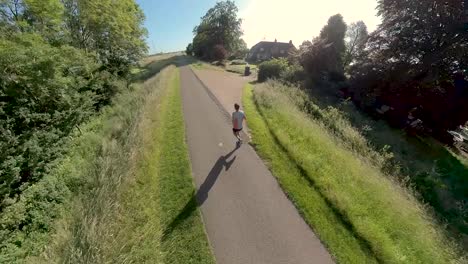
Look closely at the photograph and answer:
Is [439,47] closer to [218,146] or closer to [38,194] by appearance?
[218,146]

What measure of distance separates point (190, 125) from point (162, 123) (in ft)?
5.04

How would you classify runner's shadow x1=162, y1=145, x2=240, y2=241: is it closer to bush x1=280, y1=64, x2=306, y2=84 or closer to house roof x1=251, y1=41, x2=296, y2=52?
bush x1=280, y1=64, x2=306, y2=84

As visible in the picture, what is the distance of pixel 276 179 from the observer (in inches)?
376

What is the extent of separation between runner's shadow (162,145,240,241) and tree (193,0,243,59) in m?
58.2

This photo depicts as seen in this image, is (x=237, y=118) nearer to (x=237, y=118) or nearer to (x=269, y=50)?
(x=237, y=118)

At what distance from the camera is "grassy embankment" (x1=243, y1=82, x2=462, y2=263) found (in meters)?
6.89

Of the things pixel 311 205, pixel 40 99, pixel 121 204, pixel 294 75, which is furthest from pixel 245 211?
pixel 294 75

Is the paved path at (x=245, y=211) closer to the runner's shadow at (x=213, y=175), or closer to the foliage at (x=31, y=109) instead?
the runner's shadow at (x=213, y=175)

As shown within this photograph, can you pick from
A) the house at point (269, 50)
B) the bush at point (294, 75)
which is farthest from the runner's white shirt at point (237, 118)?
the house at point (269, 50)

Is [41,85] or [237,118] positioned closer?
[237,118]

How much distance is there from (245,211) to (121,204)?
3.47 meters

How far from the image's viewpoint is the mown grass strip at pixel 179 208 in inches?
253

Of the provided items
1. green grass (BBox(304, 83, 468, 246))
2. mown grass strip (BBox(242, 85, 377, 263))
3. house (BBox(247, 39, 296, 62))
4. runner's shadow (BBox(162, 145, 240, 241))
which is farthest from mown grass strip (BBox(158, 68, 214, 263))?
house (BBox(247, 39, 296, 62))

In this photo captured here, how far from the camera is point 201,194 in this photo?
28.2 feet
